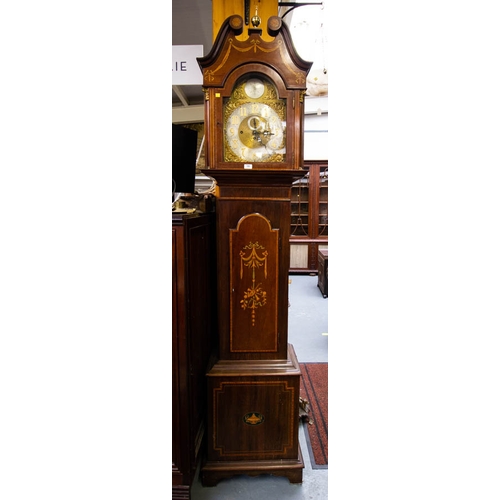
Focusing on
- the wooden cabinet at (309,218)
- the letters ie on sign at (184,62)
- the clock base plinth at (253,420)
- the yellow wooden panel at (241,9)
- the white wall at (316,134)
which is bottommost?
the clock base plinth at (253,420)

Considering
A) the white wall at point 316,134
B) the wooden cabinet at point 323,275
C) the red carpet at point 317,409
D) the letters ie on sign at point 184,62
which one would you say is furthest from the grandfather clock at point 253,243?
the white wall at point 316,134

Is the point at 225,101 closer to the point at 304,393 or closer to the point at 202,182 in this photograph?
the point at 202,182

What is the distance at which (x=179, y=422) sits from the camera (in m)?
1.42

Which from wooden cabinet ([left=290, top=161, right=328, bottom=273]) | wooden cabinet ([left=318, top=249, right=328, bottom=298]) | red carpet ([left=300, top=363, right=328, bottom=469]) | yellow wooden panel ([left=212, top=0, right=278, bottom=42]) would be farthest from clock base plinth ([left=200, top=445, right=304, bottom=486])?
wooden cabinet ([left=290, top=161, right=328, bottom=273])

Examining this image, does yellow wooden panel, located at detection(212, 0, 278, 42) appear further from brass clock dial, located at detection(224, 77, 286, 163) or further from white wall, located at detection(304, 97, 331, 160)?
white wall, located at detection(304, 97, 331, 160)

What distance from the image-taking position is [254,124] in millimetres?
1506

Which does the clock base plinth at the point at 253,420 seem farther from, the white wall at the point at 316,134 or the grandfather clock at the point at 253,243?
the white wall at the point at 316,134

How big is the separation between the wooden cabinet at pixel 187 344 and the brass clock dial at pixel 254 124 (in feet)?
1.26

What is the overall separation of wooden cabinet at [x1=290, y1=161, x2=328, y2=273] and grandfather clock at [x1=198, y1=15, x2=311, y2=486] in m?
4.62

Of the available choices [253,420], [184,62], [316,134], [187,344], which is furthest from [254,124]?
[316,134]

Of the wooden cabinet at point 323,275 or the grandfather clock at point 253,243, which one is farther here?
the wooden cabinet at point 323,275

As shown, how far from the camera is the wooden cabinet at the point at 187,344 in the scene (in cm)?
135

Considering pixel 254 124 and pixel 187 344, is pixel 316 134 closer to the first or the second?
A: pixel 254 124
